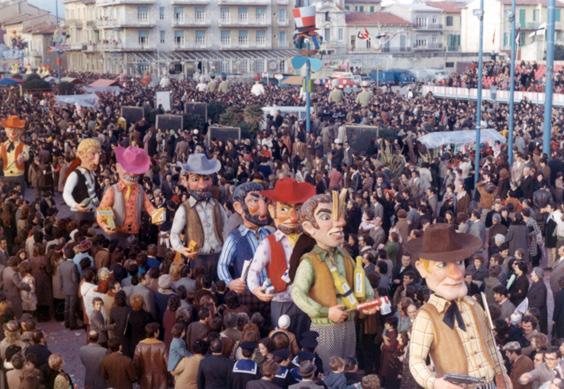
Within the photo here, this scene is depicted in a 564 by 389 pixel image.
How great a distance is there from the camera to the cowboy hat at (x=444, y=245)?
5160 millimetres

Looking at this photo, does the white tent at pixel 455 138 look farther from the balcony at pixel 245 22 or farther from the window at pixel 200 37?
the balcony at pixel 245 22

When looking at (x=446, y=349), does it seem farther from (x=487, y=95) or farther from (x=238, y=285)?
(x=487, y=95)

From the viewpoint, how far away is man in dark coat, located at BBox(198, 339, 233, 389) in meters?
6.39

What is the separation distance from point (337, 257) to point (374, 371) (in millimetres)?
2215

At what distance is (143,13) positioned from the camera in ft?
152

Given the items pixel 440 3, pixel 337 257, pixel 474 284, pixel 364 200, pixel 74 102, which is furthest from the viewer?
pixel 440 3

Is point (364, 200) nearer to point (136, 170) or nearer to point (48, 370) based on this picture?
point (136, 170)

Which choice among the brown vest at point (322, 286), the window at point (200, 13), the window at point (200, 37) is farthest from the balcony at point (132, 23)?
the brown vest at point (322, 286)

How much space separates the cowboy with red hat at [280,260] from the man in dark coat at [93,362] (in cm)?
146

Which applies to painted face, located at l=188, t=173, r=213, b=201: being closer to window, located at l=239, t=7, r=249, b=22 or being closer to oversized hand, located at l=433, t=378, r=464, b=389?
oversized hand, located at l=433, t=378, r=464, b=389

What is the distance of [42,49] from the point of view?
196 ft

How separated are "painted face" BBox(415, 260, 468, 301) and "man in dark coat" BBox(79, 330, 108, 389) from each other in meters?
3.12

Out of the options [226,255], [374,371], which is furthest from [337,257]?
[374,371]

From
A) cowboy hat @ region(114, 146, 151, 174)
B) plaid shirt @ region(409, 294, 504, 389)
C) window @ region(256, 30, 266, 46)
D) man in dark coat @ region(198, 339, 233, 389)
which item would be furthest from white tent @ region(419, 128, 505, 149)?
window @ region(256, 30, 266, 46)
